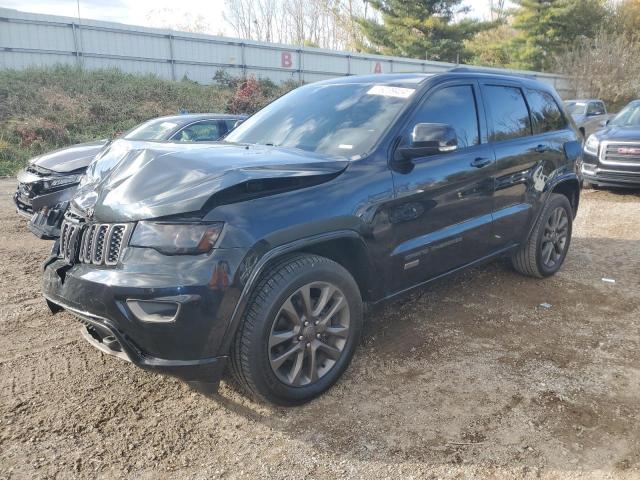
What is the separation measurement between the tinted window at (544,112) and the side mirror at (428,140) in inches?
73.9

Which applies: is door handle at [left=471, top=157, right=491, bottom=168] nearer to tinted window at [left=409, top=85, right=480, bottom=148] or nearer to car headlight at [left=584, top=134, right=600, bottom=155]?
tinted window at [left=409, top=85, right=480, bottom=148]

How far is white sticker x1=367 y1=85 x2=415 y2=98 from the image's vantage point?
11.7 feet

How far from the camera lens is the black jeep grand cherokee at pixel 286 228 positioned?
8.09 ft

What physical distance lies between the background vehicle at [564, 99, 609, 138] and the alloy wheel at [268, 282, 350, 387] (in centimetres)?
1527

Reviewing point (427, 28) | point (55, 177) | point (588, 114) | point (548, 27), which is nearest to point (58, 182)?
point (55, 177)

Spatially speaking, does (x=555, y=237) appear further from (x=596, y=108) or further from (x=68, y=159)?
(x=596, y=108)

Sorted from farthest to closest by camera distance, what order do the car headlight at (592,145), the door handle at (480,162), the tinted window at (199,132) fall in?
the car headlight at (592,145)
the tinted window at (199,132)
the door handle at (480,162)

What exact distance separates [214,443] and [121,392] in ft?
2.55

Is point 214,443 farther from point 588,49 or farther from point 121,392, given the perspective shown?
point 588,49

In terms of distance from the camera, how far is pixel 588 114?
16344 mm

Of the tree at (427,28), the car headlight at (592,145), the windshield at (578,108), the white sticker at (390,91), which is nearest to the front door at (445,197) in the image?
the white sticker at (390,91)

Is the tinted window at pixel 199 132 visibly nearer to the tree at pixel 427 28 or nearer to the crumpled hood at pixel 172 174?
the crumpled hood at pixel 172 174

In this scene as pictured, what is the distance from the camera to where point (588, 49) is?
3241 centimetres

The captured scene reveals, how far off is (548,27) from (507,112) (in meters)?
37.5
